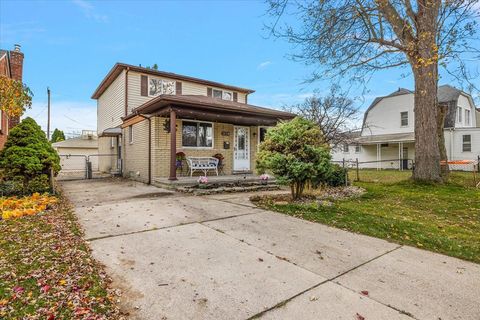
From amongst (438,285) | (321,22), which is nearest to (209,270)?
(438,285)

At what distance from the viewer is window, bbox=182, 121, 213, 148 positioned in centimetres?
1187

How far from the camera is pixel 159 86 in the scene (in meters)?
15.4

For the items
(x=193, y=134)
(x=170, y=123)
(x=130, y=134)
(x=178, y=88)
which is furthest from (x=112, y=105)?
(x=170, y=123)

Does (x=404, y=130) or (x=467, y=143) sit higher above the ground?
(x=404, y=130)

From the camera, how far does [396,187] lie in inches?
373

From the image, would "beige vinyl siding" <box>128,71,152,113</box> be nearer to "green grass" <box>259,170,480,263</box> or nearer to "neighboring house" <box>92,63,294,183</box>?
"neighboring house" <box>92,63,294,183</box>

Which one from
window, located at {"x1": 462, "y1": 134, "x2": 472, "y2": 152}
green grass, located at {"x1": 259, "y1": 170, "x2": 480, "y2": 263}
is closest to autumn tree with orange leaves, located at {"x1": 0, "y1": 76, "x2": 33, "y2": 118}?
green grass, located at {"x1": 259, "y1": 170, "x2": 480, "y2": 263}

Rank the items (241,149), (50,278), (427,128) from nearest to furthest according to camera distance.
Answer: (50,278) < (427,128) < (241,149)

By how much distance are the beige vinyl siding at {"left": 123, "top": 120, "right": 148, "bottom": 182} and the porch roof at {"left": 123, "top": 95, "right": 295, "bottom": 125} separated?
95 cm

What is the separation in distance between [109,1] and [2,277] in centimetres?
1247

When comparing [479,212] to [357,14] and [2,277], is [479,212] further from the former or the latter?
[2,277]

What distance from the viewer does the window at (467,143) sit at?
20562 mm

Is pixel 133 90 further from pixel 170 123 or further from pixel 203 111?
pixel 203 111

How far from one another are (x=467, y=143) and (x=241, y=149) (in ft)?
62.6
